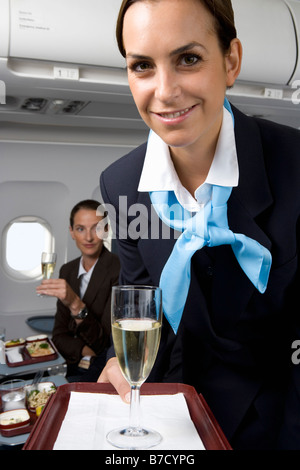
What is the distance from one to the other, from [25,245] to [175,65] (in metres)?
4.17

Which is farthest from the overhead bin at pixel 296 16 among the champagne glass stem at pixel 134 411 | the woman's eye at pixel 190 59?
the champagne glass stem at pixel 134 411

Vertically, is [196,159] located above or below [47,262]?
above

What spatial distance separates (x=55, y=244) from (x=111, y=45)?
260 cm

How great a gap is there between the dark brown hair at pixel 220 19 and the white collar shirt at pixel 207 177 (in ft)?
0.65

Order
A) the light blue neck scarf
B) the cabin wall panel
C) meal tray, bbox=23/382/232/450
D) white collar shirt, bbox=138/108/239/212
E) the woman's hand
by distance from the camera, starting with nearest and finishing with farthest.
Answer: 1. meal tray, bbox=23/382/232/450
2. the woman's hand
3. the light blue neck scarf
4. white collar shirt, bbox=138/108/239/212
5. the cabin wall panel

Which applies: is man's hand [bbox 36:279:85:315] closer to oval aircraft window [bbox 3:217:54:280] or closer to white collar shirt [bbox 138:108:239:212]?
oval aircraft window [bbox 3:217:54:280]

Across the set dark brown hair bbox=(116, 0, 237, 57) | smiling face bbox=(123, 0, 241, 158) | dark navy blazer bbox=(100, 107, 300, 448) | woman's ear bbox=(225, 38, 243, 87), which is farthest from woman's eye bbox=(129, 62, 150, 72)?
dark navy blazer bbox=(100, 107, 300, 448)

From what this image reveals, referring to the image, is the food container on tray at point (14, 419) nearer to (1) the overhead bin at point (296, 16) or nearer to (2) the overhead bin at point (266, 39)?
(2) the overhead bin at point (266, 39)

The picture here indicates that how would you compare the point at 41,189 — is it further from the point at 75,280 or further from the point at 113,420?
the point at 113,420

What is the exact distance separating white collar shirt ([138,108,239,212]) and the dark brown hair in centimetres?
20

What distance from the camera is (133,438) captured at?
27.2 inches

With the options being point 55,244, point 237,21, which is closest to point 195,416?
point 237,21

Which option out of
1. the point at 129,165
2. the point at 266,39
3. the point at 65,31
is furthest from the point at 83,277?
the point at 129,165

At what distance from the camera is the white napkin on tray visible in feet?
2.24
